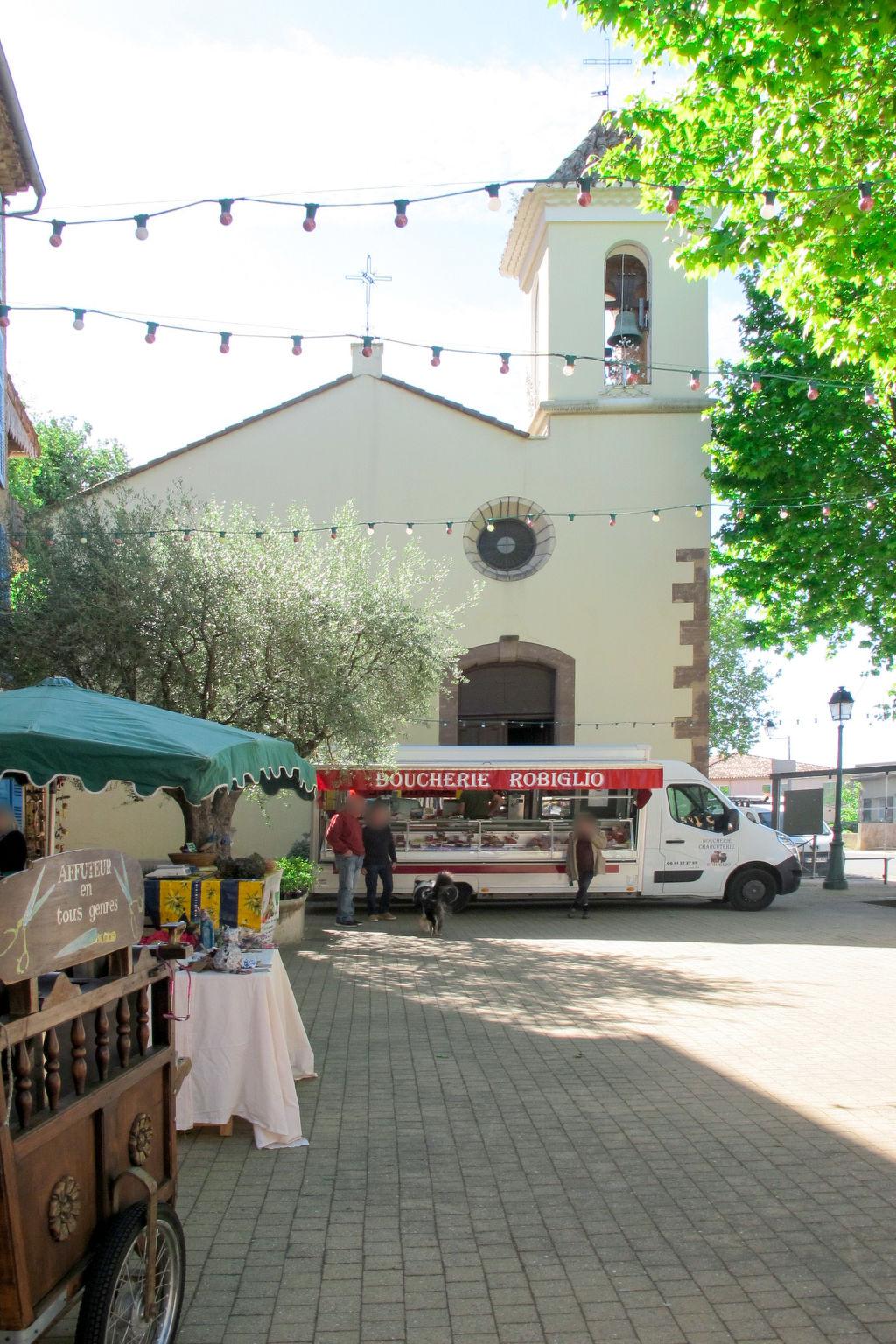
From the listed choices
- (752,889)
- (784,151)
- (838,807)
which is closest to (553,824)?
(752,889)

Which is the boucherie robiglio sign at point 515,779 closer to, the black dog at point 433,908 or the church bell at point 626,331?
the black dog at point 433,908

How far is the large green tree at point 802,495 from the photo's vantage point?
754 inches

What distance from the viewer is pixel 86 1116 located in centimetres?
342

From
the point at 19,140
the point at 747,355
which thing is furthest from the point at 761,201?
the point at 747,355

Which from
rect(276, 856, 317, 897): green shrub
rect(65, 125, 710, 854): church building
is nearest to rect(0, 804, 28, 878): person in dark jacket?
rect(276, 856, 317, 897): green shrub

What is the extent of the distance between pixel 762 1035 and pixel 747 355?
47.8 feet

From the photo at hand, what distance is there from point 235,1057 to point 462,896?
11382 millimetres

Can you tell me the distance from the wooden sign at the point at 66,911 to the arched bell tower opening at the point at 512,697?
18.6 meters

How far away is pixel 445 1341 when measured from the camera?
4.01 metres

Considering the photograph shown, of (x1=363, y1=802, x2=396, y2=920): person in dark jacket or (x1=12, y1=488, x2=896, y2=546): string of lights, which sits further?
(x1=363, y1=802, x2=396, y2=920): person in dark jacket

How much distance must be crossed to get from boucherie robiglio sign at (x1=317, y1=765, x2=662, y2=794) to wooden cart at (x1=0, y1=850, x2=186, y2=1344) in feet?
43.6

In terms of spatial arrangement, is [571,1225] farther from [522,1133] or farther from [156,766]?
[156,766]

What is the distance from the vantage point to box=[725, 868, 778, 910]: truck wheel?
18.3 meters

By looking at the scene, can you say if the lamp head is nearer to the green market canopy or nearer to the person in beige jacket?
the person in beige jacket
